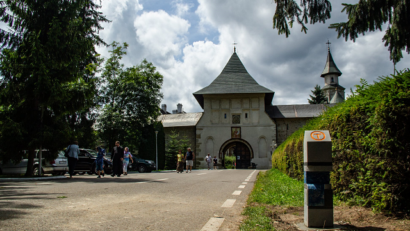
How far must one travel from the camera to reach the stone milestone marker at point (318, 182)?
3.83 meters

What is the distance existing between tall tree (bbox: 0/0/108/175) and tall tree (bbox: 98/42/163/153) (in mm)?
19917

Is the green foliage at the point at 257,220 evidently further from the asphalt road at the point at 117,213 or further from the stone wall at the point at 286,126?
the stone wall at the point at 286,126

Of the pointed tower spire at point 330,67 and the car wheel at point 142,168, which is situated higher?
the pointed tower spire at point 330,67

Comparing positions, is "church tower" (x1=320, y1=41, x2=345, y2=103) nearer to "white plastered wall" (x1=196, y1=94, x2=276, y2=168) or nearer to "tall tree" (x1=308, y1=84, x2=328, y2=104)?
"tall tree" (x1=308, y1=84, x2=328, y2=104)

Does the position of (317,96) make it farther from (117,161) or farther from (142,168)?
(117,161)

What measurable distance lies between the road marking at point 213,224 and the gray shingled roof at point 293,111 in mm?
42463

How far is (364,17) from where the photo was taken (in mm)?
7176

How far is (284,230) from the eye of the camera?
3.78 m

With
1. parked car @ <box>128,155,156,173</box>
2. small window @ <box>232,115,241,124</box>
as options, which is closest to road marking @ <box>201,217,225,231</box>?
parked car @ <box>128,155,156,173</box>

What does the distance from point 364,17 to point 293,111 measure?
40.7 meters

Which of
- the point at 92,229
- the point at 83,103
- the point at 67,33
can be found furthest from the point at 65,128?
the point at 92,229

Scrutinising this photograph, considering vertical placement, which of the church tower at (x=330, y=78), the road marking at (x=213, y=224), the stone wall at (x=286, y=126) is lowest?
the road marking at (x=213, y=224)

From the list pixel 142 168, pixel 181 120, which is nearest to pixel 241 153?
pixel 181 120

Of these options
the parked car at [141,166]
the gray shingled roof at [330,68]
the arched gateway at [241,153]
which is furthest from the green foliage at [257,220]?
the gray shingled roof at [330,68]
